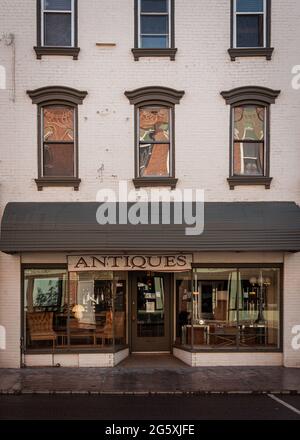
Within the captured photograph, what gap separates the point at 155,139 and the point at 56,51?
10.6ft

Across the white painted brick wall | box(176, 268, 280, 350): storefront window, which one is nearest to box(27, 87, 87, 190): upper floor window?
the white painted brick wall

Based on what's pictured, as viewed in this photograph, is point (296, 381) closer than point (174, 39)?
Yes

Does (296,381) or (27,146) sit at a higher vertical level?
(27,146)

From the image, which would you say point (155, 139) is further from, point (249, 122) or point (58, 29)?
point (58, 29)

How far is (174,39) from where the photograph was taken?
12.3 metres

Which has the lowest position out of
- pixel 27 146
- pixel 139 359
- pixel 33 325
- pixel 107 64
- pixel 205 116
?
pixel 139 359

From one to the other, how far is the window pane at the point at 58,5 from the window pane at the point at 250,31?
4253 mm

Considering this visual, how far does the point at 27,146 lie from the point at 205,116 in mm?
4458

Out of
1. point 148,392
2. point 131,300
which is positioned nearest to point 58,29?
point 131,300

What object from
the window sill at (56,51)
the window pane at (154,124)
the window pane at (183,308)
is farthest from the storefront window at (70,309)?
the window sill at (56,51)

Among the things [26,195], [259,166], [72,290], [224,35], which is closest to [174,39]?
[224,35]

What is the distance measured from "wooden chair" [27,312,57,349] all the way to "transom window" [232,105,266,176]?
6.18 m

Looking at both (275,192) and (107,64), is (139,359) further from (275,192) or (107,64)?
(107,64)

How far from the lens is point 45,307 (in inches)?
492
